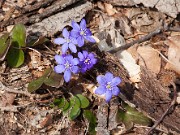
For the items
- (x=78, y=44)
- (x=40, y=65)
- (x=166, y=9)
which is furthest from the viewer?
(x=166, y=9)

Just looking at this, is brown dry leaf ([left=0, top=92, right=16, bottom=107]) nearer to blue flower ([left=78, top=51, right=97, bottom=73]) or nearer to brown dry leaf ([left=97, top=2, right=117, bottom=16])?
blue flower ([left=78, top=51, right=97, bottom=73])

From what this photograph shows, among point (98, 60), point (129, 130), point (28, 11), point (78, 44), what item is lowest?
point (129, 130)

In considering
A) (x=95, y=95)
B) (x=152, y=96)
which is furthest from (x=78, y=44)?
(x=152, y=96)

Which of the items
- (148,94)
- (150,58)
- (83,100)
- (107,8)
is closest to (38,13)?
(107,8)

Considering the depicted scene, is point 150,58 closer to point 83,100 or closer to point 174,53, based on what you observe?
point 174,53

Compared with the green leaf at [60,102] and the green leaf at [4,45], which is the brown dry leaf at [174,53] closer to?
the green leaf at [60,102]

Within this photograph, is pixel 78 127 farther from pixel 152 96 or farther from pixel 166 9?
pixel 166 9
